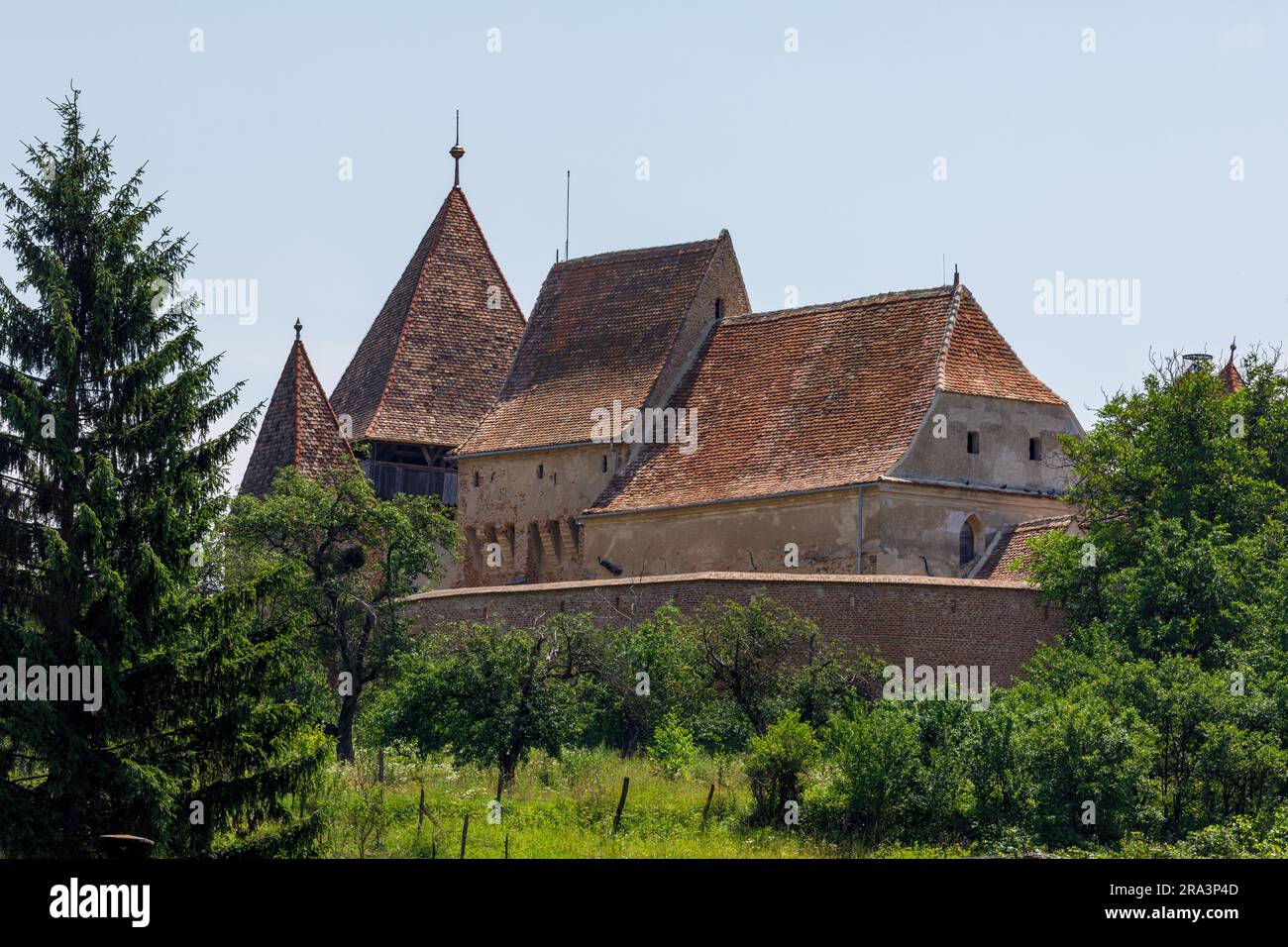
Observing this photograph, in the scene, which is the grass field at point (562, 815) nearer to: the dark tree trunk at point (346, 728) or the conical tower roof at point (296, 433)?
the dark tree trunk at point (346, 728)

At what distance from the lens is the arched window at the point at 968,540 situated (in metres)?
40.4

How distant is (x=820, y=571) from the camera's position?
39625mm

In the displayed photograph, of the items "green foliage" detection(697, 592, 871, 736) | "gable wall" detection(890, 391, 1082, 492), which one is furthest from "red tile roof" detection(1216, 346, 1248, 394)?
"green foliage" detection(697, 592, 871, 736)

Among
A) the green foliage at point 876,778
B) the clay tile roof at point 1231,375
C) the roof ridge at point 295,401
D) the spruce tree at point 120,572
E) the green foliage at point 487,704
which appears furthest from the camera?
the clay tile roof at point 1231,375

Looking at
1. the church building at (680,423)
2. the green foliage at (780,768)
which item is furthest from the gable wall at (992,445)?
the green foliage at (780,768)

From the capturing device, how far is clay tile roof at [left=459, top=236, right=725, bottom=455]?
46.1 metres

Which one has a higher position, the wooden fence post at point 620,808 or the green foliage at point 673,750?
the green foliage at point 673,750

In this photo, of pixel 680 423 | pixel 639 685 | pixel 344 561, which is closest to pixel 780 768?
pixel 639 685

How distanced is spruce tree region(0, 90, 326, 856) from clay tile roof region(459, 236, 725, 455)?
60.7 ft

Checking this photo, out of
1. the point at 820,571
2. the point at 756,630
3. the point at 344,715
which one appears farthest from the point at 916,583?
the point at 344,715

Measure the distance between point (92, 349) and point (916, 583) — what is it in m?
13.0

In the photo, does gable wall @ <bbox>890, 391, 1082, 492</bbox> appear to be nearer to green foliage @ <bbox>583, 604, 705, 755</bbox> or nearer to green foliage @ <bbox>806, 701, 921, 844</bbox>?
green foliage @ <bbox>583, 604, 705, 755</bbox>

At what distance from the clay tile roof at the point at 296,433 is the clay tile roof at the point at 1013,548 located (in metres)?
11.8
